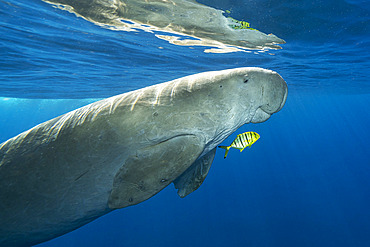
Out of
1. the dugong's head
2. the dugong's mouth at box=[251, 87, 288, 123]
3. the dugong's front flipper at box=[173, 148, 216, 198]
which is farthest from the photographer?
A: the dugong's front flipper at box=[173, 148, 216, 198]

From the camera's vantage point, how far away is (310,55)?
37.3ft

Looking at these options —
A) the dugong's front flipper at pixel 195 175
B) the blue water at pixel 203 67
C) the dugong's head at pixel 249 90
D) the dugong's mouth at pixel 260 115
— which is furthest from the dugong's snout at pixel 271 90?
the blue water at pixel 203 67

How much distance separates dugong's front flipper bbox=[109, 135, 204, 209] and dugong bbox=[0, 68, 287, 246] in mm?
25

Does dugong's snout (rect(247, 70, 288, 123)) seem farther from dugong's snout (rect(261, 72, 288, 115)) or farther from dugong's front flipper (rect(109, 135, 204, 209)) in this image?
dugong's front flipper (rect(109, 135, 204, 209))

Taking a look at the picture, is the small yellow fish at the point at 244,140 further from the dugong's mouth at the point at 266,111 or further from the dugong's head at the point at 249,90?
the dugong's head at the point at 249,90

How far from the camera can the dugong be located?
2.42 m

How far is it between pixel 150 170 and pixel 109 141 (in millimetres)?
713

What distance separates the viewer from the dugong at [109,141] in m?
2.42

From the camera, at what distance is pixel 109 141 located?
2477 mm

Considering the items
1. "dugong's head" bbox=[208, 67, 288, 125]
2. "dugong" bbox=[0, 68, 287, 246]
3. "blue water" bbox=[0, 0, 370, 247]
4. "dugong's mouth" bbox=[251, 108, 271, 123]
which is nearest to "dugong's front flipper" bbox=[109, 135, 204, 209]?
"dugong" bbox=[0, 68, 287, 246]

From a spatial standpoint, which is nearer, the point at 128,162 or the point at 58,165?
the point at 128,162

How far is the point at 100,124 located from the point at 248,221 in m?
23.3

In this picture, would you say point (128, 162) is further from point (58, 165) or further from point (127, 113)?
point (58, 165)

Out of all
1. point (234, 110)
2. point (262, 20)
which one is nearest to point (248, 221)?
point (262, 20)
